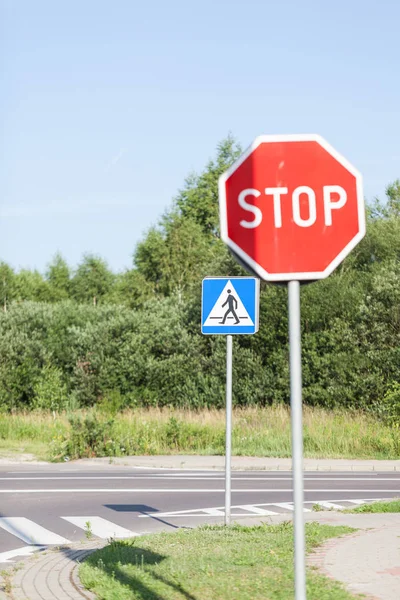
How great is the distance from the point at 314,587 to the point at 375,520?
4974 millimetres

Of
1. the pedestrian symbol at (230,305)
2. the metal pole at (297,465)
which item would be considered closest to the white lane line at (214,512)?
the pedestrian symbol at (230,305)

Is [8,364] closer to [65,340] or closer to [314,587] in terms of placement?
[65,340]

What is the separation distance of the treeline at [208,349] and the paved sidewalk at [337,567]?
1969cm

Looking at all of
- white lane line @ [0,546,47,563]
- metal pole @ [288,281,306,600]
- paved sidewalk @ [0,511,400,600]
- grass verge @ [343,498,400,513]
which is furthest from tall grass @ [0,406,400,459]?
metal pole @ [288,281,306,600]

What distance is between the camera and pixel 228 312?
11523 mm

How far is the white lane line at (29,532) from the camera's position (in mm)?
11406

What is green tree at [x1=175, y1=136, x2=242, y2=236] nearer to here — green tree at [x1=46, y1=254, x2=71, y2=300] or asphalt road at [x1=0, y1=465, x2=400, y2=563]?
green tree at [x1=46, y1=254, x2=71, y2=300]

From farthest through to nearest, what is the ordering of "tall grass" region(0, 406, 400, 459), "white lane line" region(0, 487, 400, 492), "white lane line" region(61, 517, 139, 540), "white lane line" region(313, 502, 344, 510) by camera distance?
"tall grass" region(0, 406, 400, 459)
"white lane line" region(0, 487, 400, 492)
"white lane line" region(313, 502, 344, 510)
"white lane line" region(61, 517, 139, 540)

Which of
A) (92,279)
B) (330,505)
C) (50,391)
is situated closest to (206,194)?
(92,279)

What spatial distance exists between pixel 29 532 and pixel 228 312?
11.6 feet

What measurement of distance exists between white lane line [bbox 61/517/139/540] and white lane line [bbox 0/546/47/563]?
764 millimetres

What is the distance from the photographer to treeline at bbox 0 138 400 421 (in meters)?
34.8

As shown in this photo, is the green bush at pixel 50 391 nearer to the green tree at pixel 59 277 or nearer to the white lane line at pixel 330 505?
the white lane line at pixel 330 505

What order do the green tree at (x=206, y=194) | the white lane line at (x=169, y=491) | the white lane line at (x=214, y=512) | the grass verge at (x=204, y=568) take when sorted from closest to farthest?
the grass verge at (x=204, y=568) → the white lane line at (x=214, y=512) → the white lane line at (x=169, y=491) → the green tree at (x=206, y=194)
